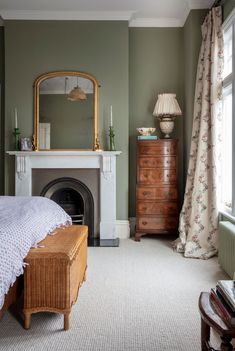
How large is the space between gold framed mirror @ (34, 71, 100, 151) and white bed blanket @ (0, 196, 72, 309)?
181 cm

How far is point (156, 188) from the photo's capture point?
4625mm

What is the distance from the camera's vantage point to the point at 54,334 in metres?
2.13

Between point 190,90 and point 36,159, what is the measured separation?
234 cm

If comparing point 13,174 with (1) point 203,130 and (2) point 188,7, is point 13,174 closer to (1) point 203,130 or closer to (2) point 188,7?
(1) point 203,130

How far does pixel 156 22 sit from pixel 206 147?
2235 millimetres

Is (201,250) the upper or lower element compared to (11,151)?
lower

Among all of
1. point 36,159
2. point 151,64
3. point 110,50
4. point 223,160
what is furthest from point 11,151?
point 223,160

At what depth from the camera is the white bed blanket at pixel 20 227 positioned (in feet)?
6.08

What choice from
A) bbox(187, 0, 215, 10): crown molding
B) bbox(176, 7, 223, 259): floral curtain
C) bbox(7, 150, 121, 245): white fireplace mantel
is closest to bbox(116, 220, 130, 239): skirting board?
bbox(7, 150, 121, 245): white fireplace mantel

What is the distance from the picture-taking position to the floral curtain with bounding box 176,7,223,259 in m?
3.85

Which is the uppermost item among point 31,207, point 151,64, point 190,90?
point 151,64

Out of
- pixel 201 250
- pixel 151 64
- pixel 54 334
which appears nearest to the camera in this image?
pixel 54 334

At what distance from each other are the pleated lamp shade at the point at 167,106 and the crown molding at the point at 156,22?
1152 millimetres

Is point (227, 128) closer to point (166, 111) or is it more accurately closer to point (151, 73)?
point (166, 111)
